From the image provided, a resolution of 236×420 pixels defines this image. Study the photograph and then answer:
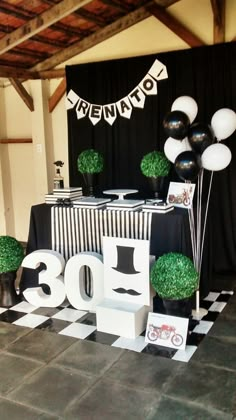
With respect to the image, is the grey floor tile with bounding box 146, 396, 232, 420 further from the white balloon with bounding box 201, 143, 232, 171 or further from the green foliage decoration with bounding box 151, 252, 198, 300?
the white balloon with bounding box 201, 143, 232, 171

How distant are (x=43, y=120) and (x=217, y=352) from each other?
4.28 m

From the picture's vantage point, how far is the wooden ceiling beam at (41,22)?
157 inches

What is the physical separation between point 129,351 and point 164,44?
3.72 meters

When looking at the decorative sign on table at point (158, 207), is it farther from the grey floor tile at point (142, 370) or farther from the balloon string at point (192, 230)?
the grey floor tile at point (142, 370)

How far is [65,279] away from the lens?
369 cm

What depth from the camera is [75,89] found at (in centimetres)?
543

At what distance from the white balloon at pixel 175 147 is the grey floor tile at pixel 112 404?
194 centimetres

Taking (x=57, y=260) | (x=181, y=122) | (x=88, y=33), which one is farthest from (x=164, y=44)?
(x=57, y=260)

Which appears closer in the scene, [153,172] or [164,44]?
[153,172]

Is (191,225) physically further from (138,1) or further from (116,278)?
(138,1)

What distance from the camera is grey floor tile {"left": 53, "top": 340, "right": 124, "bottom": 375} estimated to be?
2.75m

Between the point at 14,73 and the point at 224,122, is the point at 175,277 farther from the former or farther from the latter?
the point at 14,73

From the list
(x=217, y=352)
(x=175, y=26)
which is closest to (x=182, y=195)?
(x=217, y=352)

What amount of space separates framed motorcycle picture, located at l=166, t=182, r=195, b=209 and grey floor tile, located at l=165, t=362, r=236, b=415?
54.1 inches
